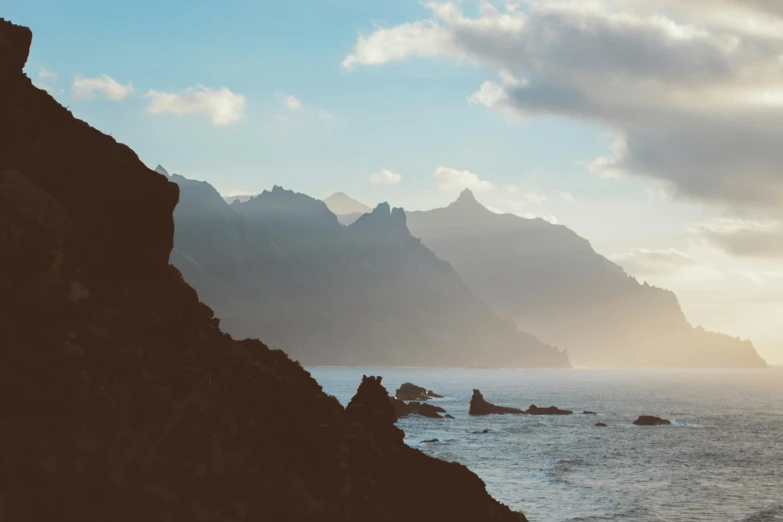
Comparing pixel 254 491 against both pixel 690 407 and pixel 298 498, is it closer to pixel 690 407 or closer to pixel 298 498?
pixel 298 498

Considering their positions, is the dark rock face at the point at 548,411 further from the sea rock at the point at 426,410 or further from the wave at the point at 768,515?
the wave at the point at 768,515

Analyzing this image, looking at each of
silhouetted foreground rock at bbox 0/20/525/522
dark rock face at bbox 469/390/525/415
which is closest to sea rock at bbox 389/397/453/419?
dark rock face at bbox 469/390/525/415

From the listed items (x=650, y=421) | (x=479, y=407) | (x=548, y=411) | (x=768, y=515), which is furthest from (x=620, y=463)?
(x=548, y=411)

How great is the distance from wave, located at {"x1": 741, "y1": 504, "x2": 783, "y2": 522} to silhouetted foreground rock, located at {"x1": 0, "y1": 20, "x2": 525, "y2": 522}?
42.1 metres

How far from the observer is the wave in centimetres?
6169

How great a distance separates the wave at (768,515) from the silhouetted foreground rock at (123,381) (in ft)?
138

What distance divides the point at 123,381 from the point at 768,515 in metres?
59.6

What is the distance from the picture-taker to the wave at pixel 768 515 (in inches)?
2429

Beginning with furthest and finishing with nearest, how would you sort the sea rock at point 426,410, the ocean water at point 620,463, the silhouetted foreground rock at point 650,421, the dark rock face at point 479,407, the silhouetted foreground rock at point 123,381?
1. the dark rock face at point 479,407
2. the sea rock at point 426,410
3. the silhouetted foreground rock at point 650,421
4. the ocean water at point 620,463
5. the silhouetted foreground rock at point 123,381

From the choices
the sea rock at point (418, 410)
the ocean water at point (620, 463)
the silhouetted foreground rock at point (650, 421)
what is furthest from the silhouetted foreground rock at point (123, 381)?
the silhouetted foreground rock at point (650, 421)

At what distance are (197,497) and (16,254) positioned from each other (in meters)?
8.31

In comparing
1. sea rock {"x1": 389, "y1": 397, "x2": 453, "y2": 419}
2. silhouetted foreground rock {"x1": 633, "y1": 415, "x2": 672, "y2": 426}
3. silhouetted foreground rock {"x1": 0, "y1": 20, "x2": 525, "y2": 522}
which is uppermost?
silhouetted foreground rock {"x1": 0, "y1": 20, "x2": 525, "y2": 522}

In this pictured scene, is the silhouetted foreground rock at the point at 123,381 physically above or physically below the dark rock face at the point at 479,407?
above

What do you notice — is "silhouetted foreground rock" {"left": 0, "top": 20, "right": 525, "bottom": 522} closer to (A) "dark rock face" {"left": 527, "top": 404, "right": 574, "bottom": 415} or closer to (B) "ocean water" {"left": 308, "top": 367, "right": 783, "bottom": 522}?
(B) "ocean water" {"left": 308, "top": 367, "right": 783, "bottom": 522}
